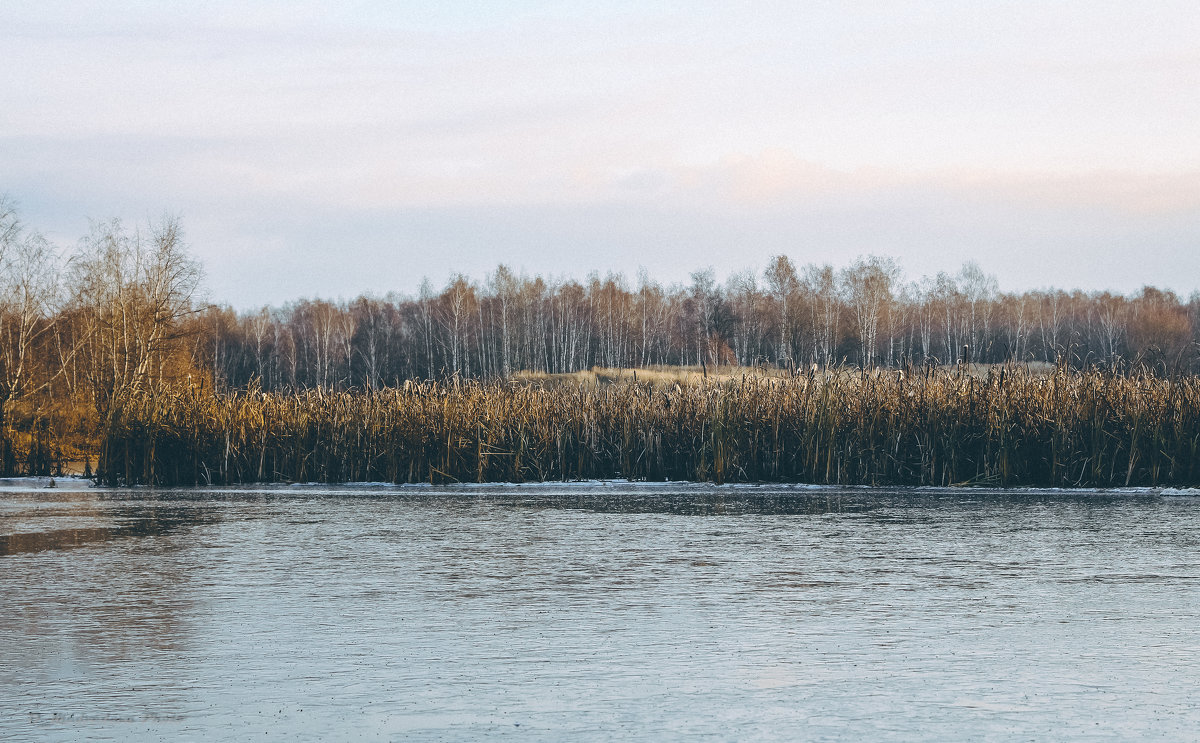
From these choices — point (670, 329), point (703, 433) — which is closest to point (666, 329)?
point (670, 329)

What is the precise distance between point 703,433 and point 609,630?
1151 cm

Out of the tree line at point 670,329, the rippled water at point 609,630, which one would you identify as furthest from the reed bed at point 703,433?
the tree line at point 670,329

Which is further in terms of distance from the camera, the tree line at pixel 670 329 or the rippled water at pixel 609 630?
the tree line at pixel 670 329

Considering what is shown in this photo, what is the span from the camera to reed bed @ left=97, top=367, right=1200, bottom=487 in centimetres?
1642

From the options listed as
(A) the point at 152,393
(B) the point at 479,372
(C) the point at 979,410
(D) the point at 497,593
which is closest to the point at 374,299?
(B) the point at 479,372

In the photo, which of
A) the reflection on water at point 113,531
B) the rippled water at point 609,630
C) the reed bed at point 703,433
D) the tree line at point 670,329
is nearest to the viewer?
the rippled water at point 609,630

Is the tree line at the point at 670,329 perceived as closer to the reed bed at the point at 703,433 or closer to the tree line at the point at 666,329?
the tree line at the point at 666,329

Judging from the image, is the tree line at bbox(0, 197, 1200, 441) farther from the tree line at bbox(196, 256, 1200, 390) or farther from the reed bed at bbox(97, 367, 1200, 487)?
the reed bed at bbox(97, 367, 1200, 487)

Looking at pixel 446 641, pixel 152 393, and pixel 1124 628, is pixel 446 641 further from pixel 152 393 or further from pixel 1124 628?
pixel 152 393

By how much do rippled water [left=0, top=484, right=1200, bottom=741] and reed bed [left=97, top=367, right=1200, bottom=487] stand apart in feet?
15.3

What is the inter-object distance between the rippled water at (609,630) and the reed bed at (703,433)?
4.68m

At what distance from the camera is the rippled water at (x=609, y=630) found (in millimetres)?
4324

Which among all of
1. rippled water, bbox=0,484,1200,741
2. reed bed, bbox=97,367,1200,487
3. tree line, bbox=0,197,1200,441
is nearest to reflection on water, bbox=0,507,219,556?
rippled water, bbox=0,484,1200,741

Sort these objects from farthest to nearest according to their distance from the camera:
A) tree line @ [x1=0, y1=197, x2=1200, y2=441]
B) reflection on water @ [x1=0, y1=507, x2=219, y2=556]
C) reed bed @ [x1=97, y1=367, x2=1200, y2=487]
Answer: tree line @ [x1=0, y1=197, x2=1200, y2=441]
reed bed @ [x1=97, y1=367, x2=1200, y2=487]
reflection on water @ [x1=0, y1=507, x2=219, y2=556]
